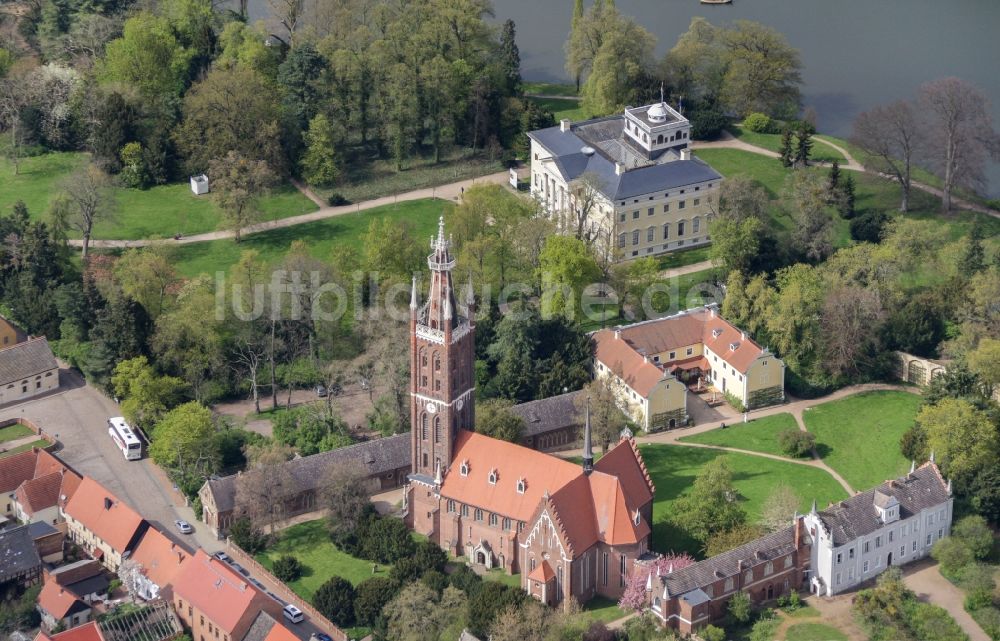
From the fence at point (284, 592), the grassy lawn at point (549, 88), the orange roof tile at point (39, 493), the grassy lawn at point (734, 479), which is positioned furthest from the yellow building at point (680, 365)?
the grassy lawn at point (549, 88)

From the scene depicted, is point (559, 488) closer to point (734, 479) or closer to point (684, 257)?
point (734, 479)

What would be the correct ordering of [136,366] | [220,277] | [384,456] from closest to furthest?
1. [384,456]
2. [136,366]
3. [220,277]

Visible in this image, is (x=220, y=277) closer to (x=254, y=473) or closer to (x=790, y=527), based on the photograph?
(x=254, y=473)

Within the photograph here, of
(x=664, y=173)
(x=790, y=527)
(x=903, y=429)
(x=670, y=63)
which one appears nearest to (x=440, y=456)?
(x=790, y=527)

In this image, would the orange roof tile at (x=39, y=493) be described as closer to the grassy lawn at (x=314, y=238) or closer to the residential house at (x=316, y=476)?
the residential house at (x=316, y=476)

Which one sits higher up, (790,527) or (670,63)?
(670,63)
